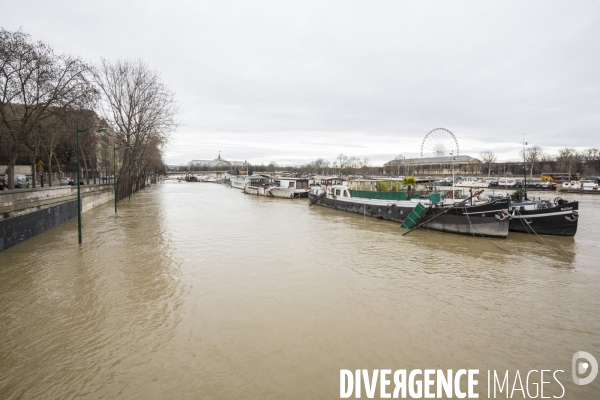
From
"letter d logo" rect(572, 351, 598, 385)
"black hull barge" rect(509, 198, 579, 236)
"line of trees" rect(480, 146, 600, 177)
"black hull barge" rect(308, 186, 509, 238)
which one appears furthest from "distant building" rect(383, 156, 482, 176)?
"letter d logo" rect(572, 351, 598, 385)

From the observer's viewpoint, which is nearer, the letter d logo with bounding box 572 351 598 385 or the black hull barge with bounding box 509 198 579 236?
the letter d logo with bounding box 572 351 598 385

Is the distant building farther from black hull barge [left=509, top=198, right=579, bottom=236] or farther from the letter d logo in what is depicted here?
the letter d logo

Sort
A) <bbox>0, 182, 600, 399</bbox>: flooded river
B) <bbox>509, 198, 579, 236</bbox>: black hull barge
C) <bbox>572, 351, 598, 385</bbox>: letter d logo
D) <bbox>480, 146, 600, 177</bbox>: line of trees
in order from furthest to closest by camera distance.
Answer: <bbox>480, 146, 600, 177</bbox>: line of trees, <bbox>509, 198, 579, 236</bbox>: black hull barge, <bbox>572, 351, 598, 385</bbox>: letter d logo, <bbox>0, 182, 600, 399</bbox>: flooded river

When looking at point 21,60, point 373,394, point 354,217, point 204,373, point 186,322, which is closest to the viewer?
point 373,394

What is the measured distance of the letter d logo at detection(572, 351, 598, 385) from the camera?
5743 millimetres

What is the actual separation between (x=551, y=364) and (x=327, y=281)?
20.1ft

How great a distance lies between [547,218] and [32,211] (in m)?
29.2

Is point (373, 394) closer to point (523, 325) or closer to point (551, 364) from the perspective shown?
point (551, 364)

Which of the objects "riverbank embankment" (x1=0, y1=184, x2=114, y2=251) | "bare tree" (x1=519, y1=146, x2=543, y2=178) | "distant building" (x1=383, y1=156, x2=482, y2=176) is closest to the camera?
"riverbank embankment" (x1=0, y1=184, x2=114, y2=251)

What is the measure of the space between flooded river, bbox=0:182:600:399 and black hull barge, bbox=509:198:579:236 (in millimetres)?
3395

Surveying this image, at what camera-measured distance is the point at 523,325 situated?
7.82 metres

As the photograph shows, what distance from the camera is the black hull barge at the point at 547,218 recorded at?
18.9 metres

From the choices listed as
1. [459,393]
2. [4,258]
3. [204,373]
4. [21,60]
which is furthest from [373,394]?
[21,60]

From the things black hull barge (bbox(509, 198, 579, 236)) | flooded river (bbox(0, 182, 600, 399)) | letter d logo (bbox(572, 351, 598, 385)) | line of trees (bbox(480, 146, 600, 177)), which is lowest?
letter d logo (bbox(572, 351, 598, 385))
